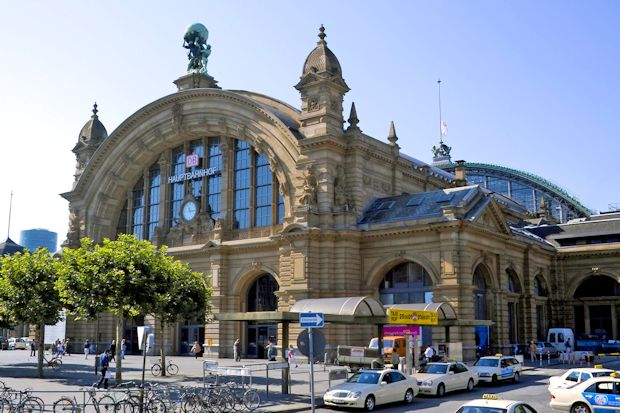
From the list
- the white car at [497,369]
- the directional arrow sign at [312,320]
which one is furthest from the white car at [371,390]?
the white car at [497,369]

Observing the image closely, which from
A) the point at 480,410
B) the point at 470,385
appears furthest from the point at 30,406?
the point at 470,385

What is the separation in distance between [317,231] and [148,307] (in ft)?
56.6

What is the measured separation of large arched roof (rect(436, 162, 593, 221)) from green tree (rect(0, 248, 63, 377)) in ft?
252

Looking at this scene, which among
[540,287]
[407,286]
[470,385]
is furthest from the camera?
[540,287]

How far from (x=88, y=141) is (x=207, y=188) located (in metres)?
17.9

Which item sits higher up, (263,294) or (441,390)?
(263,294)

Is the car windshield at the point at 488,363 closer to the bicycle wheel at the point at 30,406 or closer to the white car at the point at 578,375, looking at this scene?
the white car at the point at 578,375

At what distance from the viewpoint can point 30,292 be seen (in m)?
41.4

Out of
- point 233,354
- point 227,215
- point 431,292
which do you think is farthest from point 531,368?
point 227,215

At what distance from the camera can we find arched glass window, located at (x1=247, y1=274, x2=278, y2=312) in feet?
185

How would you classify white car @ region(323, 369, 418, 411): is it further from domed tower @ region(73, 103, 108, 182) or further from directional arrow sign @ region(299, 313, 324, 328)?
domed tower @ region(73, 103, 108, 182)

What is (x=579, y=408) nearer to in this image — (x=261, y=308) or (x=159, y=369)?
(x=159, y=369)

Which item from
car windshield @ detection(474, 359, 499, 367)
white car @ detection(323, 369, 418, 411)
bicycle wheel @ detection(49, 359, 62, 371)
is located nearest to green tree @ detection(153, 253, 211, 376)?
bicycle wheel @ detection(49, 359, 62, 371)

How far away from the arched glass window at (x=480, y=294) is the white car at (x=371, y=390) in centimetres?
2245
